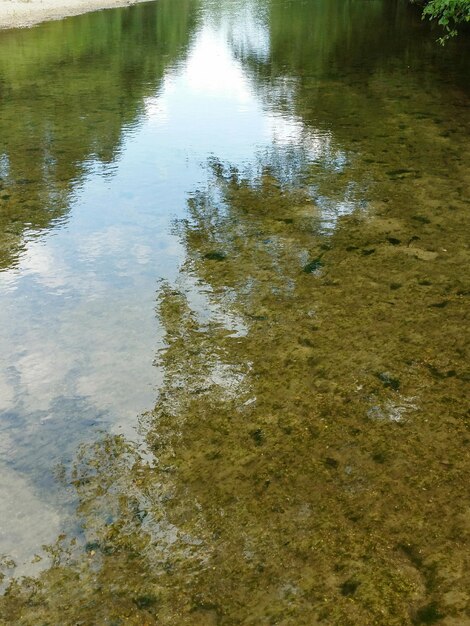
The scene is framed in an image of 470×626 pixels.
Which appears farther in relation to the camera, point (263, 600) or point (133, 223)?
point (133, 223)

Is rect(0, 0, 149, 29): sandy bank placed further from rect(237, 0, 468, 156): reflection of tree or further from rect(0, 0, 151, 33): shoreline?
rect(237, 0, 468, 156): reflection of tree

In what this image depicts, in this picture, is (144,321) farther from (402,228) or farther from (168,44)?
(168,44)

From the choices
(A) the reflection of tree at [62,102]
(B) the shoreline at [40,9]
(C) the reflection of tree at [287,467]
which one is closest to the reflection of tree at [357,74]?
(A) the reflection of tree at [62,102]

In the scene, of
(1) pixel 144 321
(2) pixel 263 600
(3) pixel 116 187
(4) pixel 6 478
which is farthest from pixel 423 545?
(3) pixel 116 187

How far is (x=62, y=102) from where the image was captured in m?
11.9

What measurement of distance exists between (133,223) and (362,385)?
3349 mm

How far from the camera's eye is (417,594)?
2.84 meters

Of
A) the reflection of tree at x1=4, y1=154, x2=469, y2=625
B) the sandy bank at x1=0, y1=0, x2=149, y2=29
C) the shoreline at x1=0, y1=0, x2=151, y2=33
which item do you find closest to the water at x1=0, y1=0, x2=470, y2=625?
the reflection of tree at x1=4, y1=154, x2=469, y2=625

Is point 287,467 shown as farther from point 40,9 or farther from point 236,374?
point 40,9

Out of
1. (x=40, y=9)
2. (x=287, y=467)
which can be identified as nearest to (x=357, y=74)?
(x=287, y=467)

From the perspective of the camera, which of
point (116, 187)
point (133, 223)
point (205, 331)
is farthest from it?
point (116, 187)

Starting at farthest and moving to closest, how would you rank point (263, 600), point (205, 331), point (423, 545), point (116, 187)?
point (116, 187), point (205, 331), point (423, 545), point (263, 600)

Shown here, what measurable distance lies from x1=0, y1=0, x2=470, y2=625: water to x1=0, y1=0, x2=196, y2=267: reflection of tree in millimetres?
66

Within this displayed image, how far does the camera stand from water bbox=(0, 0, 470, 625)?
117 inches
